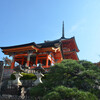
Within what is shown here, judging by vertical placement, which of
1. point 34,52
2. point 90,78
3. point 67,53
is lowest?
point 90,78

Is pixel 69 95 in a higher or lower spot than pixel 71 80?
lower

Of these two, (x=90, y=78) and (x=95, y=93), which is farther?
(x=90, y=78)

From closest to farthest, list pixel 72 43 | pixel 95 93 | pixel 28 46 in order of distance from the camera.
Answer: pixel 95 93 < pixel 28 46 < pixel 72 43

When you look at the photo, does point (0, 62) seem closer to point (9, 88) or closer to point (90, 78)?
point (9, 88)

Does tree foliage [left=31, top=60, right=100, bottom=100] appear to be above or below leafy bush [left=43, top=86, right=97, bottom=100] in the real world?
above

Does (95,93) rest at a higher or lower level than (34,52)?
lower

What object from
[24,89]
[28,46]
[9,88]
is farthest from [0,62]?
[28,46]

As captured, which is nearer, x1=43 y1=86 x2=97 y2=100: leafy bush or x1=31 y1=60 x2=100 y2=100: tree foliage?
x1=43 y1=86 x2=97 y2=100: leafy bush

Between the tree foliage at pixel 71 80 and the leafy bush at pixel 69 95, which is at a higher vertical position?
the tree foliage at pixel 71 80

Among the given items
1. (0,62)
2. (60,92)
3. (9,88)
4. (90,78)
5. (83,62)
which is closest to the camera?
(60,92)

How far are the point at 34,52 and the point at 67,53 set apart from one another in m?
11.3

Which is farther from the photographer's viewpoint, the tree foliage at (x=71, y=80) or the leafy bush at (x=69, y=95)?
the tree foliage at (x=71, y=80)

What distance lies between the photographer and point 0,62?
12.9 metres

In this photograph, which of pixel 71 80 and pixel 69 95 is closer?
pixel 69 95
